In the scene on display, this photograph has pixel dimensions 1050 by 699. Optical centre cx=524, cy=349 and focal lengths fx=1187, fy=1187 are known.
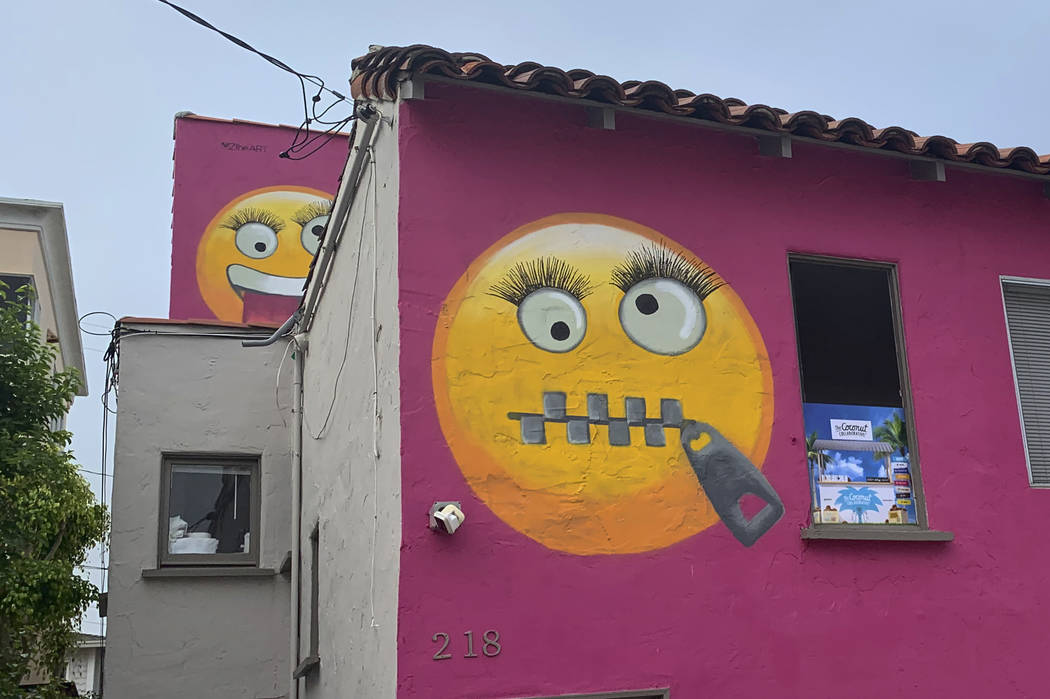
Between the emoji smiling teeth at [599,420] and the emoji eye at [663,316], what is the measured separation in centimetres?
39

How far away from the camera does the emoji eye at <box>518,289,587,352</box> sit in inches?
284

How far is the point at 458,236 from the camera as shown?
7180 millimetres

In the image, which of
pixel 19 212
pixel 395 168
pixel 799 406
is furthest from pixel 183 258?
pixel 799 406

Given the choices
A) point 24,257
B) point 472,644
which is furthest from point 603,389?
point 24,257

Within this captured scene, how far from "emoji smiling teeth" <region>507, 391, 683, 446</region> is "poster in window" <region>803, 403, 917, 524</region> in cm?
110

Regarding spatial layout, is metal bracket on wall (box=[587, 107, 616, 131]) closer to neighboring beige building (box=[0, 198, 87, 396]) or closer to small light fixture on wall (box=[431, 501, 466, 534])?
small light fixture on wall (box=[431, 501, 466, 534])

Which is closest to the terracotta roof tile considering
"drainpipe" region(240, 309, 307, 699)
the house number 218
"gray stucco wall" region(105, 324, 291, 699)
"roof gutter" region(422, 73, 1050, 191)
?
"roof gutter" region(422, 73, 1050, 191)

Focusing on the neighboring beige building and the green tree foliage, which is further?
the neighboring beige building

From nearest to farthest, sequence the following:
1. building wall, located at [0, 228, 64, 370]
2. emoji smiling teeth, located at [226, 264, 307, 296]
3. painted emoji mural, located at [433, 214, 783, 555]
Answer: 1. painted emoji mural, located at [433, 214, 783, 555]
2. emoji smiling teeth, located at [226, 264, 307, 296]
3. building wall, located at [0, 228, 64, 370]

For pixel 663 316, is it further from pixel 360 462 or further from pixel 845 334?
pixel 360 462

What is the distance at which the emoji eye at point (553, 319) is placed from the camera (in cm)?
721

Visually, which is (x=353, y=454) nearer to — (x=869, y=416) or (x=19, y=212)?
(x=869, y=416)

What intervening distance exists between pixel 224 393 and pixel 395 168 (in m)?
5.53

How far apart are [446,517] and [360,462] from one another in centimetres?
174
